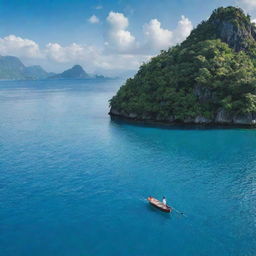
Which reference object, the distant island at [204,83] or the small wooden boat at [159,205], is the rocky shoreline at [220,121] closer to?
the distant island at [204,83]

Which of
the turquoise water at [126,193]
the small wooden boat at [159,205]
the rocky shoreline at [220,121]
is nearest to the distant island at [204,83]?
the rocky shoreline at [220,121]

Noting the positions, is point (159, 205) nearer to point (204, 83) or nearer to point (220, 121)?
point (220, 121)

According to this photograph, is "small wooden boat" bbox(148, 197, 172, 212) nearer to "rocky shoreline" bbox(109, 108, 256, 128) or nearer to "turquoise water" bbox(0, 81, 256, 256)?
"turquoise water" bbox(0, 81, 256, 256)

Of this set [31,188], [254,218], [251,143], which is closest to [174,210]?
[254,218]

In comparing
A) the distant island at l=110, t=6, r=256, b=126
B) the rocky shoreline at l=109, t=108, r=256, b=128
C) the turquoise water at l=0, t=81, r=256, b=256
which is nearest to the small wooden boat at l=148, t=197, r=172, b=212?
the turquoise water at l=0, t=81, r=256, b=256

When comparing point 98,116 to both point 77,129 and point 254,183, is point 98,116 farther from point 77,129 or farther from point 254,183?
point 254,183

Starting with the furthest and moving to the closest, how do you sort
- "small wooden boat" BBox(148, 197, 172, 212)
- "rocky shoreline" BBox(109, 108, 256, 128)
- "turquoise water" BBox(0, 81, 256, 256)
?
"rocky shoreline" BBox(109, 108, 256, 128), "small wooden boat" BBox(148, 197, 172, 212), "turquoise water" BBox(0, 81, 256, 256)
